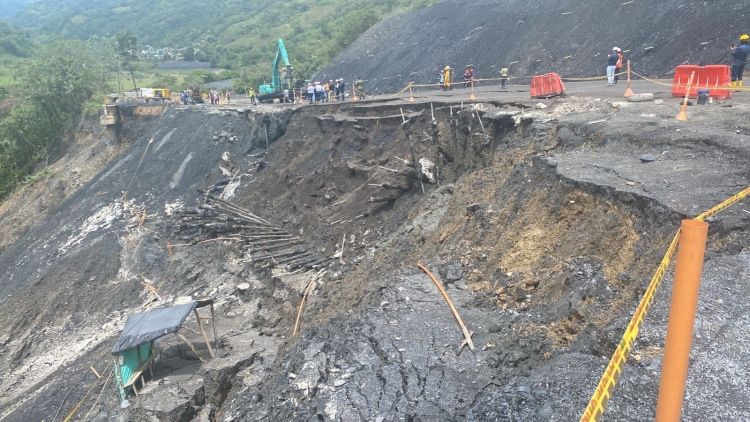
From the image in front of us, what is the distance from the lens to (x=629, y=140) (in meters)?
8.33

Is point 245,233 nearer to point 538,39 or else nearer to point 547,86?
point 547,86

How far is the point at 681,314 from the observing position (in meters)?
2.23

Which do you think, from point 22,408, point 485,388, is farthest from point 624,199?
point 22,408

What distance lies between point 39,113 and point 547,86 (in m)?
29.3

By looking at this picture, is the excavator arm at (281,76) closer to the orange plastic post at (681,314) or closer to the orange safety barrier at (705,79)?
the orange safety barrier at (705,79)

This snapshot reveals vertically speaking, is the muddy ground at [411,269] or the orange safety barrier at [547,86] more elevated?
the orange safety barrier at [547,86]

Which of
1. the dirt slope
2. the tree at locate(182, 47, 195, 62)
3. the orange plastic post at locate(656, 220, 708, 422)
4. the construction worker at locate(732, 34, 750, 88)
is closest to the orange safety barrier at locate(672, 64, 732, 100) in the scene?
the construction worker at locate(732, 34, 750, 88)

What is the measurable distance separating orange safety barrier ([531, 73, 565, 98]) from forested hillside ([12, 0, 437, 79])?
30.4 m

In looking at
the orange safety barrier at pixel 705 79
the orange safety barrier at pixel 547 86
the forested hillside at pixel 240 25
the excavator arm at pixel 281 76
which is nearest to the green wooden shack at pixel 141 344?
the orange safety barrier at pixel 547 86

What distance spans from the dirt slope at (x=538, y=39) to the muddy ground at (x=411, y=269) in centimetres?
676

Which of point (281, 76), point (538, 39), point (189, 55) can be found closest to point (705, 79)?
point (538, 39)

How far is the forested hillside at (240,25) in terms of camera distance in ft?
161

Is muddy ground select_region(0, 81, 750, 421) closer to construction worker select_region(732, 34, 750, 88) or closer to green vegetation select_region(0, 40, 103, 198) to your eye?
construction worker select_region(732, 34, 750, 88)

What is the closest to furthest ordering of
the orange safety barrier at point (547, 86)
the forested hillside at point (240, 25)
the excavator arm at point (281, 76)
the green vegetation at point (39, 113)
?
the orange safety barrier at point (547, 86), the excavator arm at point (281, 76), the green vegetation at point (39, 113), the forested hillside at point (240, 25)
